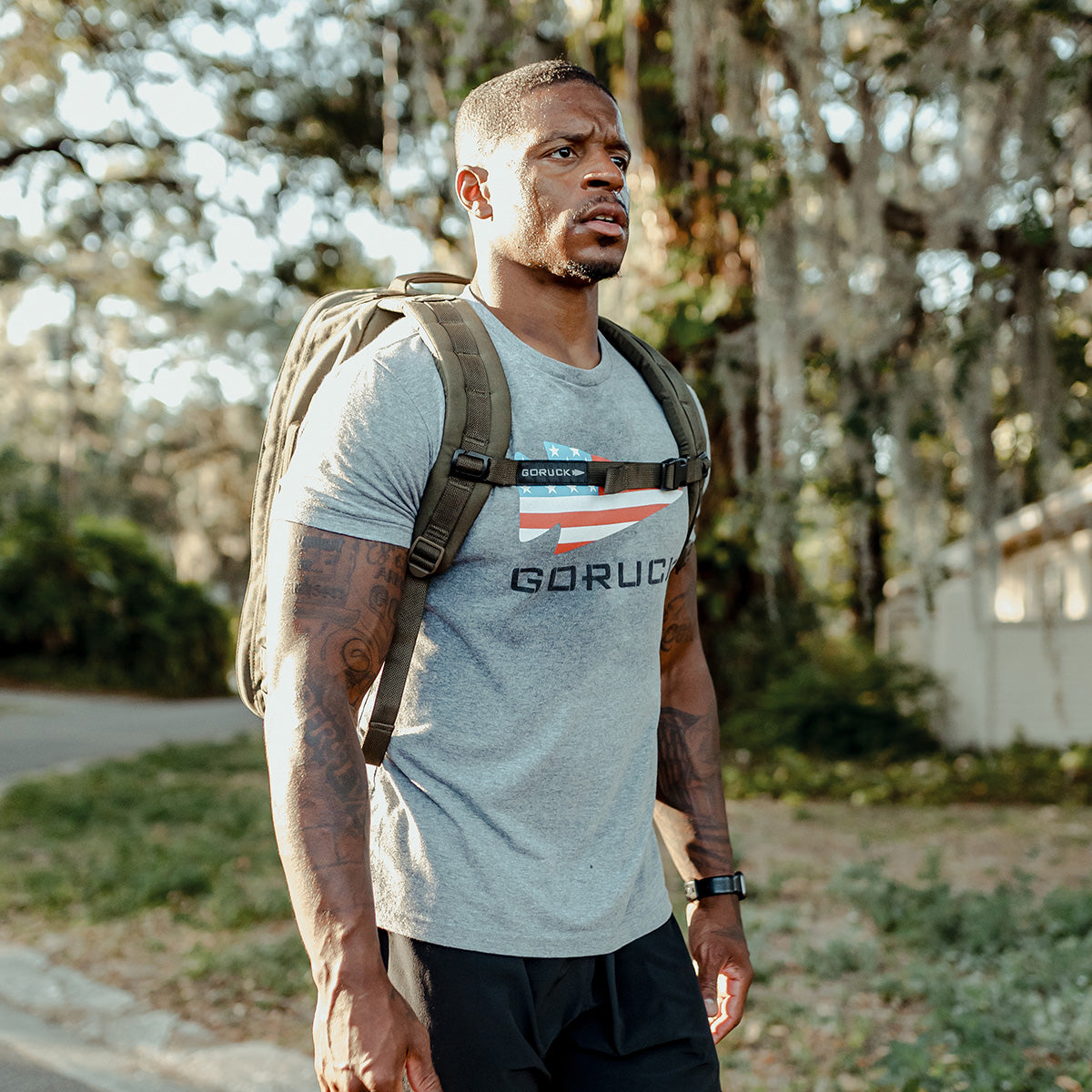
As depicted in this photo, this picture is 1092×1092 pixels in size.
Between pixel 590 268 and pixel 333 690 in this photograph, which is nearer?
pixel 333 690

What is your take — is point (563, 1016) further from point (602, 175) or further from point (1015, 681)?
point (1015, 681)

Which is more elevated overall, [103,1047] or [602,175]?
[602,175]

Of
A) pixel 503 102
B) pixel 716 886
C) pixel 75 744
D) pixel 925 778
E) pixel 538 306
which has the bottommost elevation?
pixel 75 744

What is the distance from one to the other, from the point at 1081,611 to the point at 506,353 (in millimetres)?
10947

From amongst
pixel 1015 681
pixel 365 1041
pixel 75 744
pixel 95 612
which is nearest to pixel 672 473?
pixel 365 1041

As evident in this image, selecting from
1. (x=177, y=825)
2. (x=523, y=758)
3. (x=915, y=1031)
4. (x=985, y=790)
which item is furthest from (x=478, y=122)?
(x=985, y=790)

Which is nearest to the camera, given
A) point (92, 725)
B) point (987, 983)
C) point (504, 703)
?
point (504, 703)

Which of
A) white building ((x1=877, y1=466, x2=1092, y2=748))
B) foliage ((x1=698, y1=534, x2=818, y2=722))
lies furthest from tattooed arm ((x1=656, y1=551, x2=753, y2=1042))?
white building ((x1=877, y1=466, x2=1092, y2=748))

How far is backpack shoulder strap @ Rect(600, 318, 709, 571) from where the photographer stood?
192 cm

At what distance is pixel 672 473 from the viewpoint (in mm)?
1812

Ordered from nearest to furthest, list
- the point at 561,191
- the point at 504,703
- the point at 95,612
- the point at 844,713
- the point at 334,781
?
1. the point at 334,781
2. the point at 504,703
3. the point at 561,191
4. the point at 844,713
5. the point at 95,612

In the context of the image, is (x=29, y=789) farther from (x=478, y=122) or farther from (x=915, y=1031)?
(x=478, y=122)

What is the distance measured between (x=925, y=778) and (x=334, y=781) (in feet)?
28.0

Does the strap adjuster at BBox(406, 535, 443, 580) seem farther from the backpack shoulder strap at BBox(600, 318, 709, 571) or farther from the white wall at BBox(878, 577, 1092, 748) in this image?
the white wall at BBox(878, 577, 1092, 748)
